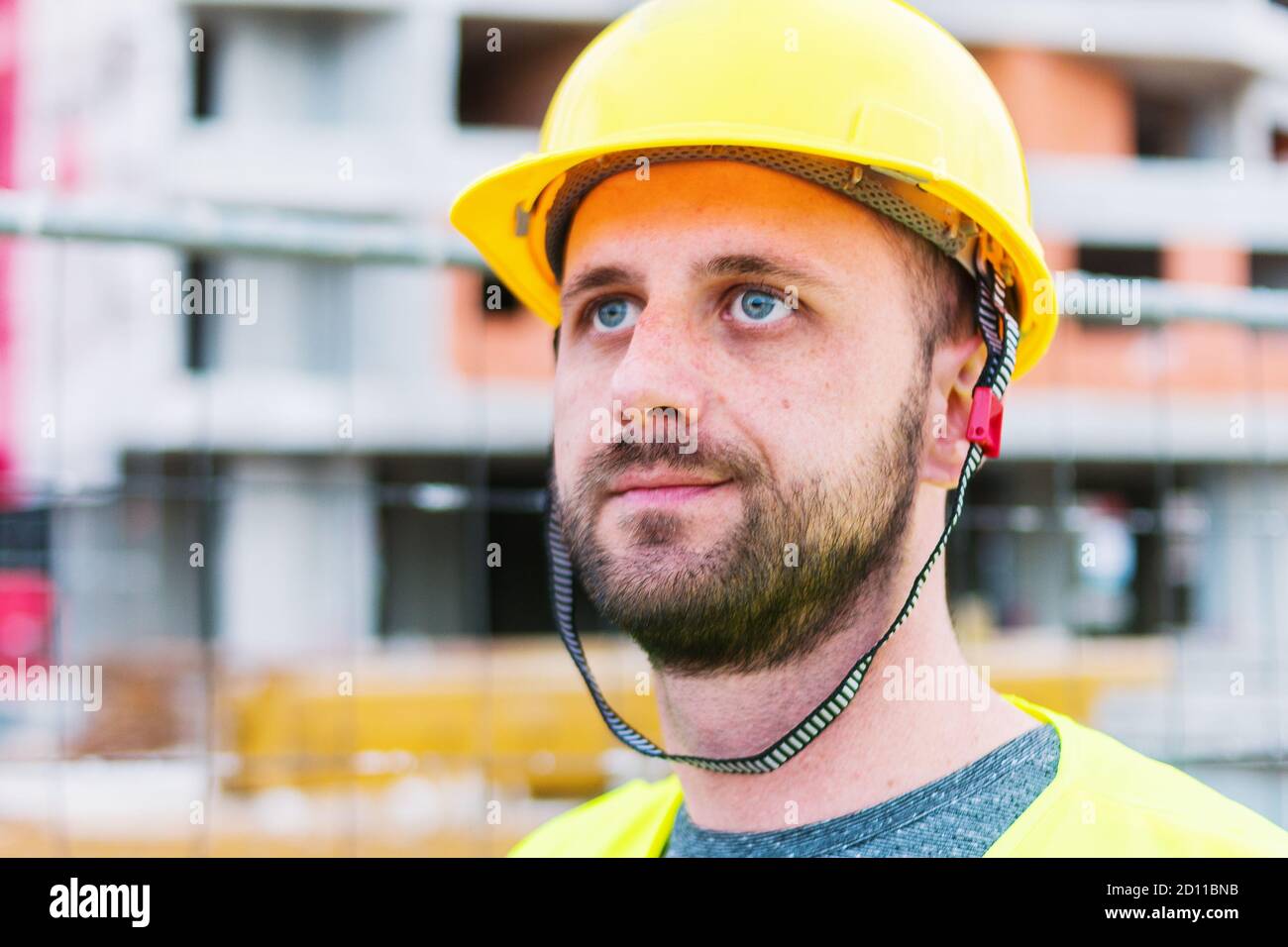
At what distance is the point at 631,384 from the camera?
169 cm

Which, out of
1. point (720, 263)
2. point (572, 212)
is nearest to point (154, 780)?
point (572, 212)

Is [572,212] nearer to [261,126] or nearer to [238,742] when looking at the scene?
[238,742]

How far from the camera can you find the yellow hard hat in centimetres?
174

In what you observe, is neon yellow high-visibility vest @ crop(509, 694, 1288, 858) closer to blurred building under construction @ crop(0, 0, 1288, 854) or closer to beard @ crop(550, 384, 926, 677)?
beard @ crop(550, 384, 926, 677)

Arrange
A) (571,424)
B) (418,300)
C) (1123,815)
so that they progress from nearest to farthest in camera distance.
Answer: (1123,815)
(571,424)
(418,300)

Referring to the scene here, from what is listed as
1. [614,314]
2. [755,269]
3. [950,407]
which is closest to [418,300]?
[614,314]

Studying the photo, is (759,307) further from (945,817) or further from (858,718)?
(945,817)

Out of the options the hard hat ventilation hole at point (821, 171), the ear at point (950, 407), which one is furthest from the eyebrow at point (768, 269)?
the ear at point (950, 407)

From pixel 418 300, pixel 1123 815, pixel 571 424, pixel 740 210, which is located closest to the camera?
pixel 1123 815

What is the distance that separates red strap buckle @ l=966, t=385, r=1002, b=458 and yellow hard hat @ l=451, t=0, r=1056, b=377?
0.20 meters

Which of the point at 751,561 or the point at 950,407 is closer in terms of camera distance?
the point at 751,561

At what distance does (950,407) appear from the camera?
191 cm

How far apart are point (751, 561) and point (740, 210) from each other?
47 centimetres

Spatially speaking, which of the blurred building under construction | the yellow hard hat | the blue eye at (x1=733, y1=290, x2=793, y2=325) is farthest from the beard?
the blurred building under construction
